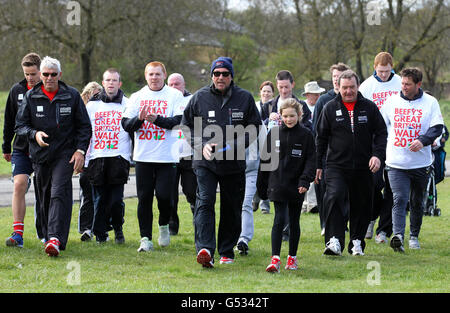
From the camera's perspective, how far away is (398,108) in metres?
9.17

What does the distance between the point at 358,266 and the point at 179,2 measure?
86.5ft

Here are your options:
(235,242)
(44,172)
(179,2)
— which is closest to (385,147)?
(235,242)

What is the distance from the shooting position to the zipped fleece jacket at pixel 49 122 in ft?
27.8

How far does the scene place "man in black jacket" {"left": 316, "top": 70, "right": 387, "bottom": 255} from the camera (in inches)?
340

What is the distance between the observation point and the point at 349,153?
863cm

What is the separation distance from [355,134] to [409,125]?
901 millimetres

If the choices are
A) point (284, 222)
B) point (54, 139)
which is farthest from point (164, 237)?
point (284, 222)

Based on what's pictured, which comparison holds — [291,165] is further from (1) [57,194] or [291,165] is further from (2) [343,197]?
(1) [57,194]

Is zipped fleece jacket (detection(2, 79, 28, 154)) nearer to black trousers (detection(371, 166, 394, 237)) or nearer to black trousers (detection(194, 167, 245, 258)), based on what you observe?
black trousers (detection(194, 167, 245, 258))

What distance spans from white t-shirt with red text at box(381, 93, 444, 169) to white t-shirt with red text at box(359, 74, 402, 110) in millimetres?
591

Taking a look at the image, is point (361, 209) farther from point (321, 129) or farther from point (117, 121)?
point (117, 121)

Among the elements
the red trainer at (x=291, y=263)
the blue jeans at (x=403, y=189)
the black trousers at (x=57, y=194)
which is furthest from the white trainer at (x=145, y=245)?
the blue jeans at (x=403, y=189)

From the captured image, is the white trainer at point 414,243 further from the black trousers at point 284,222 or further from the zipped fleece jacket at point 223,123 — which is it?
the zipped fleece jacket at point 223,123

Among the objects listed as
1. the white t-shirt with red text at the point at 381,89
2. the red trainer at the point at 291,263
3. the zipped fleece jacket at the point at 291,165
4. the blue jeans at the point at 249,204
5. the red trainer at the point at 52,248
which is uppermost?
the white t-shirt with red text at the point at 381,89
